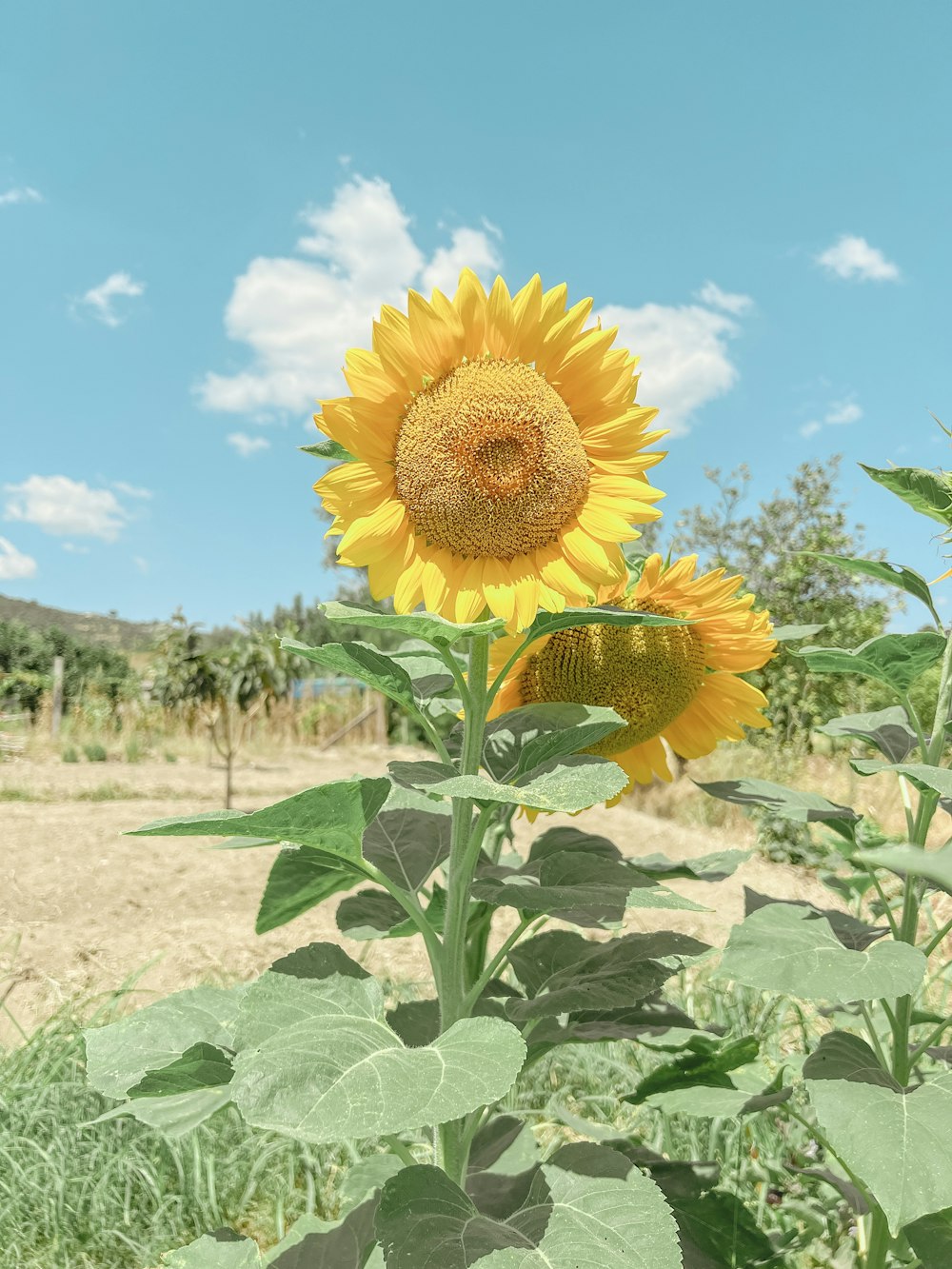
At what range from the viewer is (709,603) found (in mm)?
1369

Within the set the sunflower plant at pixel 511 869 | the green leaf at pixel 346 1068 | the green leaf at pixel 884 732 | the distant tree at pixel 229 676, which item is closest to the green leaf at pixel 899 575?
the sunflower plant at pixel 511 869

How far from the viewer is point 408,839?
1.37m

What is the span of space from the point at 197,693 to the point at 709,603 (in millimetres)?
10646

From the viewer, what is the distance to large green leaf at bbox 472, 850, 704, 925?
108 centimetres

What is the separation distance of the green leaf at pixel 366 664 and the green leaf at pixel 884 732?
0.78 meters

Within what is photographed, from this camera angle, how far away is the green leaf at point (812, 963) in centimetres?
110

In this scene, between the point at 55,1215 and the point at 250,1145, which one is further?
the point at 250,1145

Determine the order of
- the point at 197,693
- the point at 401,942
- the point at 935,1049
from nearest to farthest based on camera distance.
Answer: the point at 935,1049, the point at 401,942, the point at 197,693

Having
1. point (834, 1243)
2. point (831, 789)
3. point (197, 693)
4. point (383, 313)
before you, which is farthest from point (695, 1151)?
point (197, 693)

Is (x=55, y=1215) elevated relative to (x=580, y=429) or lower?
lower

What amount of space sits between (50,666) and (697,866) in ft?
96.3

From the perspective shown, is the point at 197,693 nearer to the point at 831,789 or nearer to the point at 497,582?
the point at 831,789

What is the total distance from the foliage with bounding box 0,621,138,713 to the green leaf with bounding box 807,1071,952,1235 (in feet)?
68.9

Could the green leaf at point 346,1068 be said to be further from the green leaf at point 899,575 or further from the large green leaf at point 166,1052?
the green leaf at point 899,575
